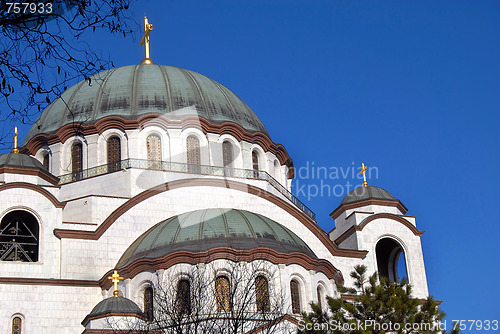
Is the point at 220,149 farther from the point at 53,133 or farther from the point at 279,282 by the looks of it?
the point at 279,282

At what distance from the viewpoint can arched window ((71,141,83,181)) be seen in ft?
104

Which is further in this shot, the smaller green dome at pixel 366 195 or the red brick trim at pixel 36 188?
the smaller green dome at pixel 366 195

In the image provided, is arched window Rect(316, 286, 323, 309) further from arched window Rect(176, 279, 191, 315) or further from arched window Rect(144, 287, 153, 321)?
arched window Rect(144, 287, 153, 321)

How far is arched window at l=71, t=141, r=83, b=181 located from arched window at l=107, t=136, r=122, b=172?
115 cm

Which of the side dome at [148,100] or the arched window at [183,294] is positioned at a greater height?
the side dome at [148,100]

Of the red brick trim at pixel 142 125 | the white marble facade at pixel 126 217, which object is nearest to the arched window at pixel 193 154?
the white marble facade at pixel 126 217

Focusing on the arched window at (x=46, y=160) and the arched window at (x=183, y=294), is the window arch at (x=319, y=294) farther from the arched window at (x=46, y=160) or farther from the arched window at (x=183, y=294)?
the arched window at (x=46, y=160)

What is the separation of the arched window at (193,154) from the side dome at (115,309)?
8.41 m

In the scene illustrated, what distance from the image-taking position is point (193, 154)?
105 ft

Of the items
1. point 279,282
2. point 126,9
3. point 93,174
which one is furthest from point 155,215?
point 126,9

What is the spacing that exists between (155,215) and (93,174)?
3597 mm

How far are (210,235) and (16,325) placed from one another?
6.52 metres

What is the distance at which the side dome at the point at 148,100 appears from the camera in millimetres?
32969

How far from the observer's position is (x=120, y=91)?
33844mm
